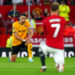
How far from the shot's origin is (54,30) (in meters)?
12.6

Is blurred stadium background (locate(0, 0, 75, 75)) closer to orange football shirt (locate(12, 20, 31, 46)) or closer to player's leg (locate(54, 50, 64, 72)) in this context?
orange football shirt (locate(12, 20, 31, 46))

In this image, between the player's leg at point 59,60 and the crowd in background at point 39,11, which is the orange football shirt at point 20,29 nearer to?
the player's leg at point 59,60

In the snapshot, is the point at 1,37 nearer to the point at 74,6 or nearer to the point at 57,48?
the point at 74,6

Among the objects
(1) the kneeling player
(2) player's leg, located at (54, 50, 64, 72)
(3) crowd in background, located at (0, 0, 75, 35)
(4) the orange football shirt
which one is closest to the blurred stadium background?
(3) crowd in background, located at (0, 0, 75, 35)

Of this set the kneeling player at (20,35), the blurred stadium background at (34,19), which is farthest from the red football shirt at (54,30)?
the blurred stadium background at (34,19)

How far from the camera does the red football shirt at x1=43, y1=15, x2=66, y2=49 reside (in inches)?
496

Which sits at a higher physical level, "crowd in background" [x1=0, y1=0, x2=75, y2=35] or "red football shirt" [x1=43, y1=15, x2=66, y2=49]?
"crowd in background" [x1=0, y1=0, x2=75, y2=35]

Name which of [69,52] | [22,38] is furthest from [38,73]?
[69,52]

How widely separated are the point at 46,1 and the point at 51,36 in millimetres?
16038

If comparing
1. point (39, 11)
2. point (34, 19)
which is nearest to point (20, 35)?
point (34, 19)

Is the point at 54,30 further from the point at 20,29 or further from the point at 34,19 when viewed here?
the point at 34,19

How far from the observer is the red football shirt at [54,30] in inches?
496

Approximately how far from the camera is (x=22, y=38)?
17453 millimetres

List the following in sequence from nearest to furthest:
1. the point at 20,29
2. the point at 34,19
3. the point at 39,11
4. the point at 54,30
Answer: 1. the point at 54,30
2. the point at 20,29
3. the point at 34,19
4. the point at 39,11
